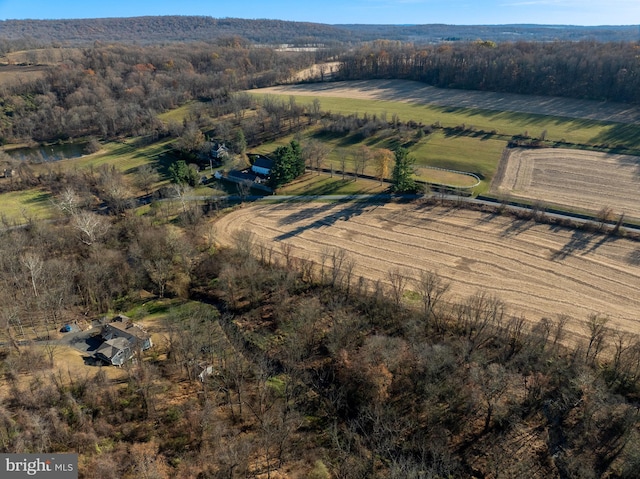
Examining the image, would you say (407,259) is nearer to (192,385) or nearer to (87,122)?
(192,385)

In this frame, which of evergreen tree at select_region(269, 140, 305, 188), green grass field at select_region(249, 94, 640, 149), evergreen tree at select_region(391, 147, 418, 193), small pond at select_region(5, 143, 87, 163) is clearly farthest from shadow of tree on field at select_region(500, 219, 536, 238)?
small pond at select_region(5, 143, 87, 163)

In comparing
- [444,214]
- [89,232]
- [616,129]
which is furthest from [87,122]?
[616,129]

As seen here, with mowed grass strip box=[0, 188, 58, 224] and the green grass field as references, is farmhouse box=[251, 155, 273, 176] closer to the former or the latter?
mowed grass strip box=[0, 188, 58, 224]

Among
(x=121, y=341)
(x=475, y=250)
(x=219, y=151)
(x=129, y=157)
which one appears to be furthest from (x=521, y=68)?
(x=121, y=341)

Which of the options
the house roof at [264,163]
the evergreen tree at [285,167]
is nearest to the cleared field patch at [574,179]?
the evergreen tree at [285,167]

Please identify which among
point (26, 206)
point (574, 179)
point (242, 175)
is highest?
point (574, 179)

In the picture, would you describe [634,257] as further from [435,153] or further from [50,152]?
[50,152]
